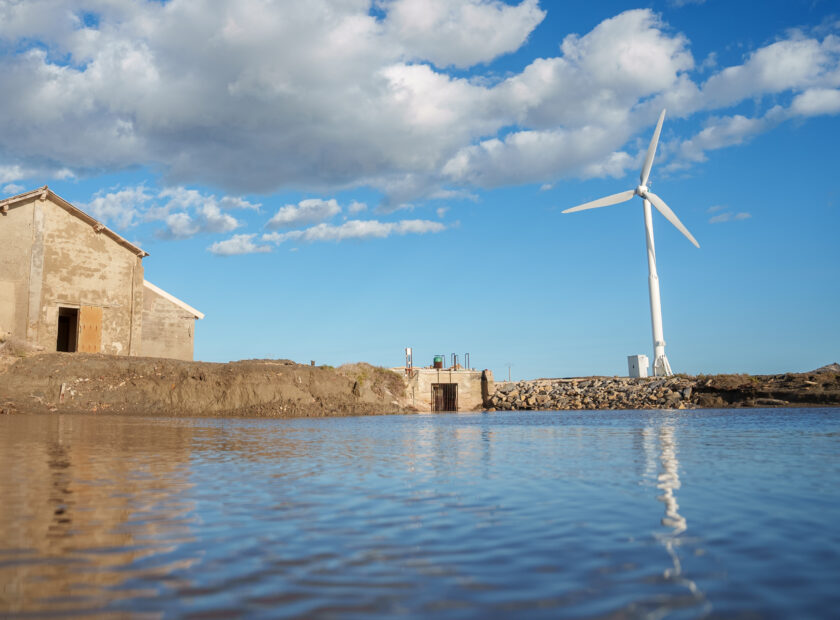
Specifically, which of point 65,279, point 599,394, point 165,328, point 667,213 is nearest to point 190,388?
point 65,279

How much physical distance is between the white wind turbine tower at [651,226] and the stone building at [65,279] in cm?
3690

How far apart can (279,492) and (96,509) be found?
155 centimetres

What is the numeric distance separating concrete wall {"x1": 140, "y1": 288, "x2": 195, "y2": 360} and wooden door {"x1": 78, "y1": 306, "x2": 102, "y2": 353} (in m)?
5.10

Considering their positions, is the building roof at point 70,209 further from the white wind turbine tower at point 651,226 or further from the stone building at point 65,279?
the white wind turbine tower at point 651,226

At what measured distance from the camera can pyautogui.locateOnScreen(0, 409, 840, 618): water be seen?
2859 mm

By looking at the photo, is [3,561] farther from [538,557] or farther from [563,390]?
[563,390]

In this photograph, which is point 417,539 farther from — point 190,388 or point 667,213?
point 667,213

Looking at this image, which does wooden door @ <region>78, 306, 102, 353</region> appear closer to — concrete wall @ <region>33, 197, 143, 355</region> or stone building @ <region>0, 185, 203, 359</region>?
stone building @ <region>0, 185, 203, 359</region>

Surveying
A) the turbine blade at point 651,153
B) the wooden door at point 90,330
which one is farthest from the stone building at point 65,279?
the turbine blade at point 651,153

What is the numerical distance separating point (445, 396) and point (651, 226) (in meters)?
25.5

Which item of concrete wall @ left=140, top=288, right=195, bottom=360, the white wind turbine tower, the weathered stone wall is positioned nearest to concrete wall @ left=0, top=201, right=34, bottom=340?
concrete wall @ left=140, top=288, right=195, bottom=360

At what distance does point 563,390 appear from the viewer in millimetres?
55938

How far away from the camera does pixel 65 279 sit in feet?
110

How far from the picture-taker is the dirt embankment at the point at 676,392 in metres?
44.7
